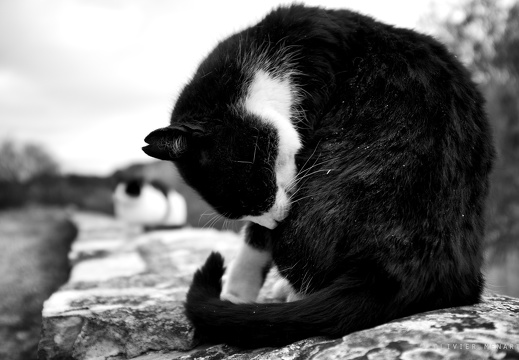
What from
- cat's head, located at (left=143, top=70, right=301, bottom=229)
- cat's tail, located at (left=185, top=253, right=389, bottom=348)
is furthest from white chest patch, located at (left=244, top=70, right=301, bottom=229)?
cat's tail, located at (left=185, top=253, right=389, bottom=348)

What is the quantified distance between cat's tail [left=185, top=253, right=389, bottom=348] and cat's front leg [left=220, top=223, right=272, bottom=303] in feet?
1.23

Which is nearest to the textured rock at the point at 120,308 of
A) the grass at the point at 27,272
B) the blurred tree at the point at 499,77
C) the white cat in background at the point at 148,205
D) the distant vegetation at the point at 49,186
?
the grass at the point at 27,272

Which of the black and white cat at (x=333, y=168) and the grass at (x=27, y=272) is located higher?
the black and white cat at (x=333, y=168)

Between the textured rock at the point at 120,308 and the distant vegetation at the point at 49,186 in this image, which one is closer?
the textured rock at the point at 120,308

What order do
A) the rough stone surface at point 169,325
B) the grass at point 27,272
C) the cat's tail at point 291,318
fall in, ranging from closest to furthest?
the rough stone surface at point 169,325 < the cat's tail at point 291,318 < the grass at point 27,272

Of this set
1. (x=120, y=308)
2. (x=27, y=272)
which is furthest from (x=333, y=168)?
(x=27, y=272)

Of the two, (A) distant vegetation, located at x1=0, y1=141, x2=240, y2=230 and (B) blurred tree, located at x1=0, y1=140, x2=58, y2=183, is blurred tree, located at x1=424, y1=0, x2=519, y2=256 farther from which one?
(B) blurred tree, located at x1=0, y1=140, x2=58, y2=183

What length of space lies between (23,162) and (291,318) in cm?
625

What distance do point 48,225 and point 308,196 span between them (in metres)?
3.66

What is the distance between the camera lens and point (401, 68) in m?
1.49

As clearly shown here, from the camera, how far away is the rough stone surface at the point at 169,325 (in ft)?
3.62

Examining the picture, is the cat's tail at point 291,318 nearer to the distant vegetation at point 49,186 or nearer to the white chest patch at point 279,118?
the white chest patch at point 279,118

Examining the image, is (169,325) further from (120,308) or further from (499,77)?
(499,77)

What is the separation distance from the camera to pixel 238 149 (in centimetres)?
159
